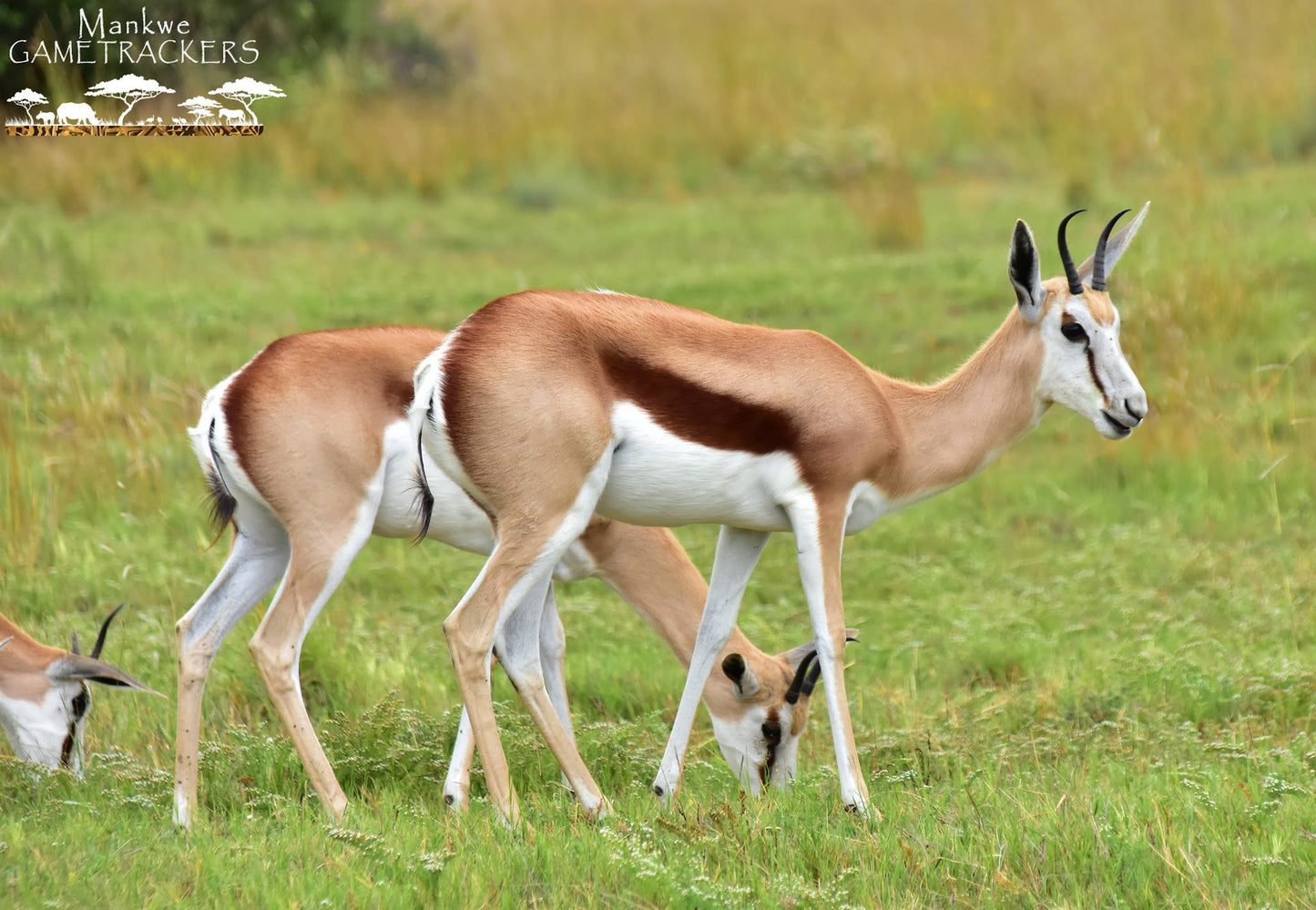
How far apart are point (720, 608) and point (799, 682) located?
42 cm

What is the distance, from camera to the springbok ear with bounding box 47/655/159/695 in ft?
16.5

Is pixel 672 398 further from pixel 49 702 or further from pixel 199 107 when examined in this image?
pixel 199 107

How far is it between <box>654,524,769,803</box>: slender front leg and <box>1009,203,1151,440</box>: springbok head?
106 cm

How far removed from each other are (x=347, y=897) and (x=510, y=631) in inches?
52.5

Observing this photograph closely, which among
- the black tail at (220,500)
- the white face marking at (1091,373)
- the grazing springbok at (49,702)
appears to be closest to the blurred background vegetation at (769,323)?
the grazing springbok at (49,702)

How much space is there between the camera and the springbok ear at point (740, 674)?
496 cm

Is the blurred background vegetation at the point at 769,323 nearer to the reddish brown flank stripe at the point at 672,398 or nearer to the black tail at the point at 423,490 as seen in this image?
the black tail at the point at 423,490

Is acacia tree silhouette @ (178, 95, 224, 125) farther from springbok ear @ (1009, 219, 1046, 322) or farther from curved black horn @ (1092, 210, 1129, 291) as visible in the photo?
curved black horn @ (1092, 210, 1129, 291)

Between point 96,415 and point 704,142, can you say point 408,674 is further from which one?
point 704,142

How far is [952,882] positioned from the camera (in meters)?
3.82

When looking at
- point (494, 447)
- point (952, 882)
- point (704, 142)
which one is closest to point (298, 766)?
point (494, 447)

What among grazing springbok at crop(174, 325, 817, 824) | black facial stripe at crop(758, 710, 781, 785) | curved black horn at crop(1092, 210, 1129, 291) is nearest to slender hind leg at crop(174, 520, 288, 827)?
grazing springbok at crop(174, 325, 817, 824)

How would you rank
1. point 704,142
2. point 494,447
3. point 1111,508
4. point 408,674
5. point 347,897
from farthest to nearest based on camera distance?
1. point 704,142
2. point 1111,508
3. point 408,674
4. point 494,447
5. point 347,897

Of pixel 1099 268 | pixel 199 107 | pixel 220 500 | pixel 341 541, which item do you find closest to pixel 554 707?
pixel 341 541
